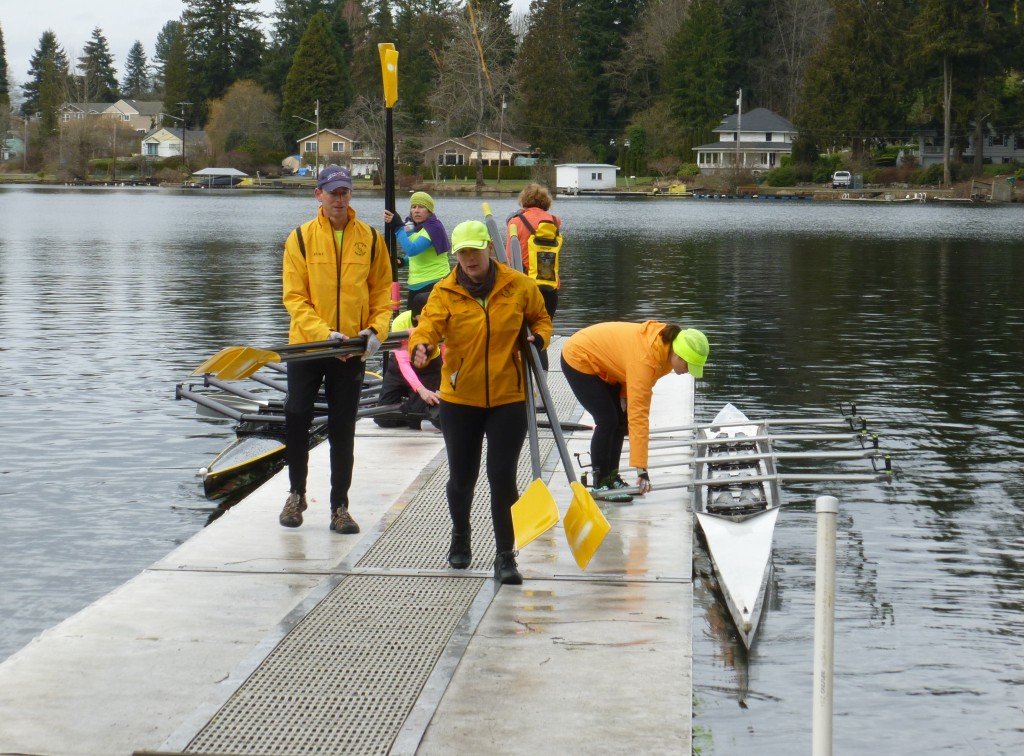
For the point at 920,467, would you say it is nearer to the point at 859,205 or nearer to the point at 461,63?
the point at 859,205

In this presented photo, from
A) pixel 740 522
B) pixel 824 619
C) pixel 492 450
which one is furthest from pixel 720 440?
pixel 824 619

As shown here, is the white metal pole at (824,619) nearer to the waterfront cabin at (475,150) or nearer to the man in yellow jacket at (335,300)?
the man in yellow jacket at (335,300)

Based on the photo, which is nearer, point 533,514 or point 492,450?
point 492,450

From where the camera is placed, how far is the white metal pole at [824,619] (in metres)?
4.30

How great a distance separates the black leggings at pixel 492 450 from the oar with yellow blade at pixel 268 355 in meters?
A: 0.89

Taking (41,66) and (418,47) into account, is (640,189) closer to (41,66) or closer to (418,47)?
(418,47)

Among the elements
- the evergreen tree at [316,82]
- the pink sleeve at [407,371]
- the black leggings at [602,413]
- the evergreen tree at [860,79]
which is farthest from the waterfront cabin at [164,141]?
the black leggings at [602,413]

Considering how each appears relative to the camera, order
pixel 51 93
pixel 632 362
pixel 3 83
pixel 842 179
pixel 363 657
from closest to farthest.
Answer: pixel 363 657
pixel 632 362
pixel 842 179
pixel 51 93
pixel 3 83

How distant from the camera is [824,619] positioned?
443 cm

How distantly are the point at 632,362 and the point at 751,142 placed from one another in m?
104

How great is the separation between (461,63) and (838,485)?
361 ft

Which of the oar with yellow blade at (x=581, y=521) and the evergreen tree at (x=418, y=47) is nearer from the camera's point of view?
the oar with yellow blade at (x=581, y=521)

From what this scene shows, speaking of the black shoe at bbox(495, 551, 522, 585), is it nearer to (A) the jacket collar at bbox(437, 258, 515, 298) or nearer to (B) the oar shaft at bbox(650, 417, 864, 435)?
(A) the jacket collar at bbox(437, 258, 515, 298)

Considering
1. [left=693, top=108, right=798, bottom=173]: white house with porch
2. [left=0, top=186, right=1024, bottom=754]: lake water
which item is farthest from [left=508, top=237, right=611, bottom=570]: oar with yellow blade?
[left=693, top=108, right=798, bottom=173]: white house with porch
